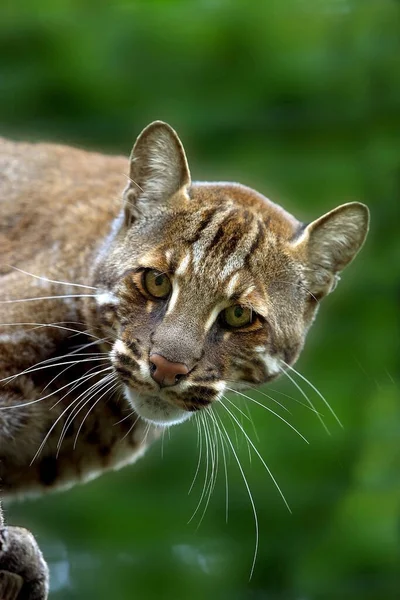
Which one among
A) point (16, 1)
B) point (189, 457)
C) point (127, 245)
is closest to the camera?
point (127, 245)

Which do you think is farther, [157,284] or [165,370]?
[157,284]

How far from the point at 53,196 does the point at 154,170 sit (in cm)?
99

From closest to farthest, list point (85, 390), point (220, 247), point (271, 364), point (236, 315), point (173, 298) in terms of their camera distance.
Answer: point (173, 298) < point (236, 315) < point (220, 247) < point (271, 364) < point (85, 390)

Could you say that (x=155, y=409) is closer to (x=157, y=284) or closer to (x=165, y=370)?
(x=165, y=370)

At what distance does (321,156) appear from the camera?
8.71 metres

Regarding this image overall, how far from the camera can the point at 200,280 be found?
16.7 ft

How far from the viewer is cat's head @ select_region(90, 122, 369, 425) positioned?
4.98 meters

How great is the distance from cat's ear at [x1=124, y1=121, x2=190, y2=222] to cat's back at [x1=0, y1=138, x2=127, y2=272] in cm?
47

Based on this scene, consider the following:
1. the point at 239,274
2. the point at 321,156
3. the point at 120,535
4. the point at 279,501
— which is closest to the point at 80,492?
the point at 120,535

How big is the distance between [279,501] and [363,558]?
0.61 meters

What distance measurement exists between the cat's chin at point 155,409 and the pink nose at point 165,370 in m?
0.18

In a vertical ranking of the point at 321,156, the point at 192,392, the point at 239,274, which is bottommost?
the point at 192,392

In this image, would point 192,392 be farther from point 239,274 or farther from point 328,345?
point 328,345

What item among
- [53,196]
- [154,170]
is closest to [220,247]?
[154,170]
